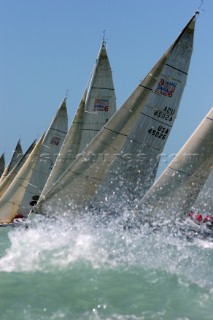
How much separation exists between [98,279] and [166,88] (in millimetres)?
10677

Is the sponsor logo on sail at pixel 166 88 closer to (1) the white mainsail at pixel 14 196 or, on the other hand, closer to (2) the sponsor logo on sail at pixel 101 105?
(2) the sponsor logo on sail at pixel 101 105

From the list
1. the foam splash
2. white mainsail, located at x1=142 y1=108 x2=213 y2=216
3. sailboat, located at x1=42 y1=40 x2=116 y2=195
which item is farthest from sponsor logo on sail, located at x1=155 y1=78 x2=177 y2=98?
sailboat, located at x1=42 y1=40 x2=116 y2=195

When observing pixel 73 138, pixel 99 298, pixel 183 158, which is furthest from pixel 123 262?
pixel 73 138

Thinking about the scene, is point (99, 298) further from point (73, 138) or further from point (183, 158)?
point (73, 138)

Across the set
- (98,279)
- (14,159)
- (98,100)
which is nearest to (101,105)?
(98,100)

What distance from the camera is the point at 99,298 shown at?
37.4 ft

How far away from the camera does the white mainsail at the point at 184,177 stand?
824 inches

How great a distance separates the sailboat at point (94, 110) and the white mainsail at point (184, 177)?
777cm

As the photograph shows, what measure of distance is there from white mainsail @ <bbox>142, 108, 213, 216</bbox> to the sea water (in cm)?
167

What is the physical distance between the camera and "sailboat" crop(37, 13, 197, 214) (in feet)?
70.6

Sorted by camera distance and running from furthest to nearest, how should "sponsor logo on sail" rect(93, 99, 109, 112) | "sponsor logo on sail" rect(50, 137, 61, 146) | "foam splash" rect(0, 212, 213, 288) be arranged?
"sponsor logo on sail" rect(50, 137, 61, 146)
"sponsor logo on sail" rect(93, 99, 109, 112)
"foam splash" rect(0, 212, 213, 288)

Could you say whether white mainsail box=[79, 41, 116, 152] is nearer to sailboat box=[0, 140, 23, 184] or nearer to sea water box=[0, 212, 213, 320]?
sea water box=[0, 212, 213, 320]

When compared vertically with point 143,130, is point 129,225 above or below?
below

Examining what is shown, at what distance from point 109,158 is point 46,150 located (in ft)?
31.7
